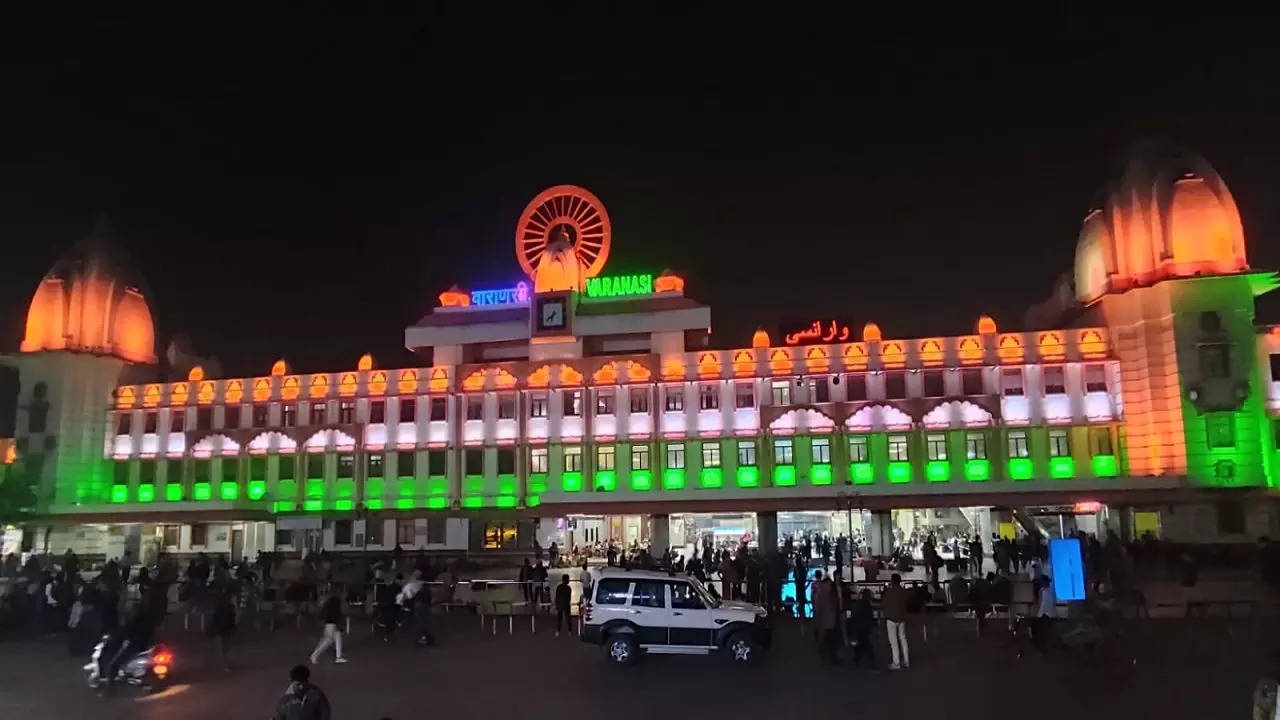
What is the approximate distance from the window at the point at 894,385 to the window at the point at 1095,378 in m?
9.65

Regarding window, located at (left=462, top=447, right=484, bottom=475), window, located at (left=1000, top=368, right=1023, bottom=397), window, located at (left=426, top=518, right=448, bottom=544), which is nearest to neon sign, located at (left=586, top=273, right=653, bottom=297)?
window, located at (left=462, top=447, right=484, bottom=475)

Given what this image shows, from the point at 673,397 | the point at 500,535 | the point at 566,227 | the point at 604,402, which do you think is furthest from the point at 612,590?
the point at 566,227

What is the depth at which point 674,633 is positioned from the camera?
18.4m

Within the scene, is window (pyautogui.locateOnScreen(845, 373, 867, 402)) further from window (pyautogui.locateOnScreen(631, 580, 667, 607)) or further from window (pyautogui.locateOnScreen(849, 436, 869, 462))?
window (pyautogui.locateOnScreen(631, 580, 667, 607))

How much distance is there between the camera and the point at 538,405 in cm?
5762

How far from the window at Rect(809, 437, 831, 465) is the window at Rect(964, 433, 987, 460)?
24.7 ft

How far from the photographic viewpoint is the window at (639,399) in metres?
56.0

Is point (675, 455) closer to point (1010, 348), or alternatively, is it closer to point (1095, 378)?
point (1010, 348)

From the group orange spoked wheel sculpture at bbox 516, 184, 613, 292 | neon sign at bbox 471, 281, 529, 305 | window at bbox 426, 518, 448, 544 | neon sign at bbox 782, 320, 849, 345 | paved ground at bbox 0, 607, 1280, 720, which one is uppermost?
orange spoked wheel sculpture at bbox 516, 184, 613, 292

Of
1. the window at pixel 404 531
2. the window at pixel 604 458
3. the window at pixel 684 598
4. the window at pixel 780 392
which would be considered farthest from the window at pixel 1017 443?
the window at pixel 684 598

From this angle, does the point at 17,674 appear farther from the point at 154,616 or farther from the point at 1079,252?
the point at 1079,252

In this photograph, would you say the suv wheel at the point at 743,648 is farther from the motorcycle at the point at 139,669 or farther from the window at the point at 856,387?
the window at the point at 856,387

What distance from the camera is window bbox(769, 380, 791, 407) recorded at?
54344 mm

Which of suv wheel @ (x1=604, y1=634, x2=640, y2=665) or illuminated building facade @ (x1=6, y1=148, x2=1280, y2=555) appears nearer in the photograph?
suv wheel @ (x1=604, y1=634, x2=640, y2=665)
